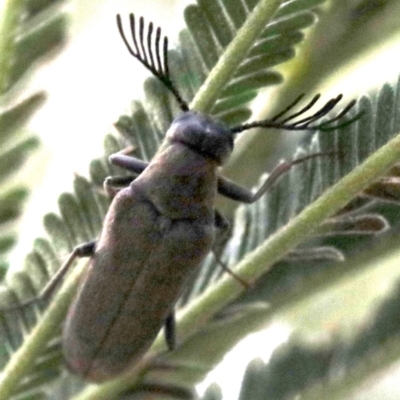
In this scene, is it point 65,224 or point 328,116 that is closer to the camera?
point 328,116

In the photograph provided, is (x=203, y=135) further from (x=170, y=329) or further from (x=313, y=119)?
(x=170, y=329)

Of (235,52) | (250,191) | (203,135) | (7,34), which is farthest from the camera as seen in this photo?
(250,191)

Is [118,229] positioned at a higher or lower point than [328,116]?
lower

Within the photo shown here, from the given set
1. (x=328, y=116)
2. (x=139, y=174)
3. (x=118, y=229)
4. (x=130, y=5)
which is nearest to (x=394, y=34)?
(x=328, y=116)

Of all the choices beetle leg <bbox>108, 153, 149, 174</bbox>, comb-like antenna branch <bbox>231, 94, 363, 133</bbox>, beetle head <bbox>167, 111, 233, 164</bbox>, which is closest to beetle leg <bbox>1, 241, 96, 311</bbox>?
beetle leg <bbox>108, 153, 149, 174</bbox>

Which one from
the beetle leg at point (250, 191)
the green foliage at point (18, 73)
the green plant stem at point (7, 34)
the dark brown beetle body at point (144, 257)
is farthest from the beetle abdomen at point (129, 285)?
the green plant stem at point (7, 34)

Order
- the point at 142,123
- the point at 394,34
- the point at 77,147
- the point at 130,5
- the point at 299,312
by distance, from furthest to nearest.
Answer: the point at 130,5, the point at 77,147, the point at 299,312, the point at 394,34, the point at 142,123

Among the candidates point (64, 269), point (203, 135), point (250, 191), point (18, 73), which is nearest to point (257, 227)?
point (250, 191)

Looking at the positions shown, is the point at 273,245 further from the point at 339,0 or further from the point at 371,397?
the point at 371,397
